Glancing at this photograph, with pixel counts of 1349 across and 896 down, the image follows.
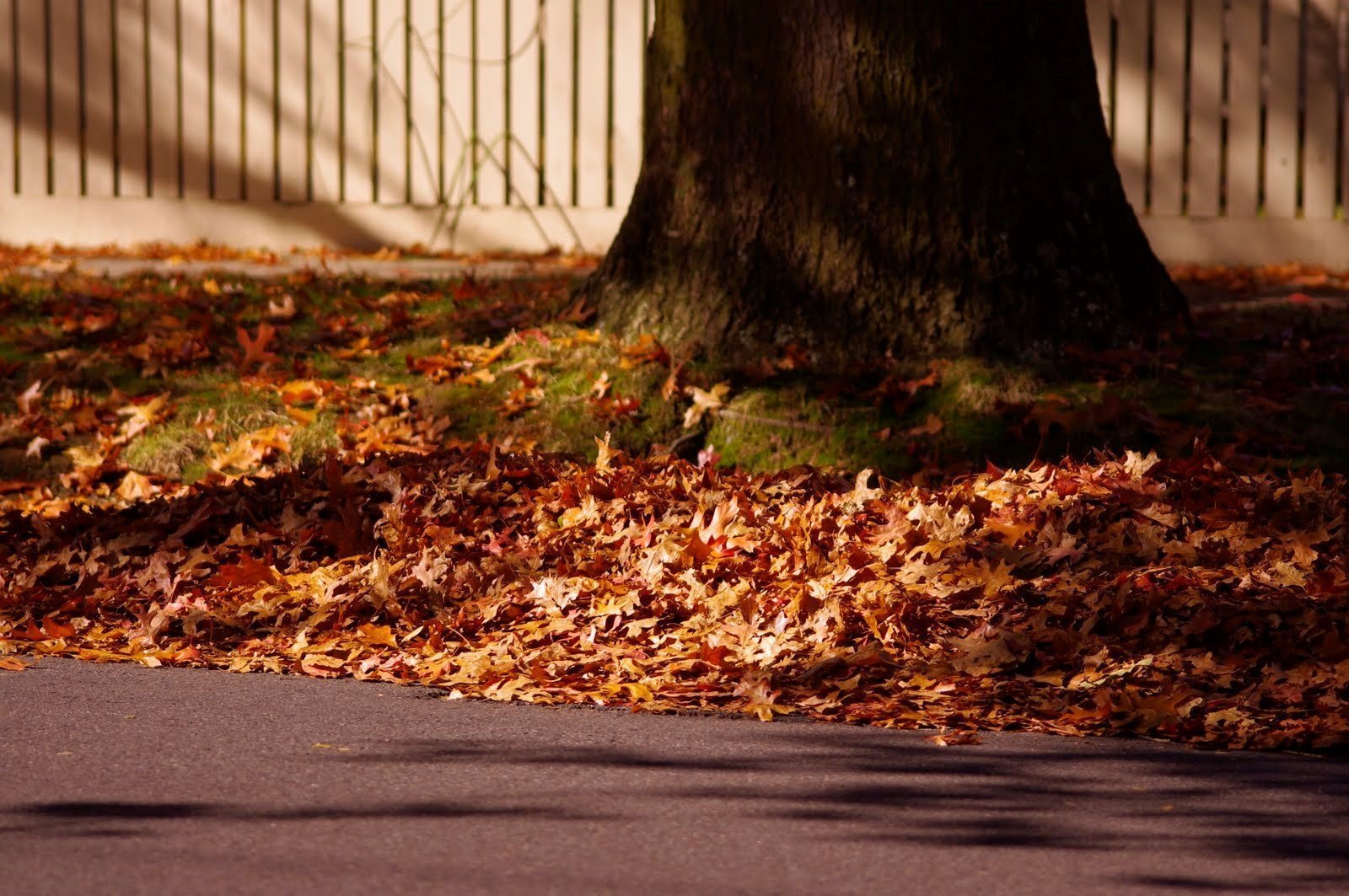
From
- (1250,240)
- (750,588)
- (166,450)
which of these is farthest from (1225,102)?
(166,450)

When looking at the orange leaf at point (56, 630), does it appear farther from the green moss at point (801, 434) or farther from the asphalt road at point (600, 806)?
the green moss at point (801, 434)

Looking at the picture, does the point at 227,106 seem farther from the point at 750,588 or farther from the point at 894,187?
the point at 750,588

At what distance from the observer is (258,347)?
865cm

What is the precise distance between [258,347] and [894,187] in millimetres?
3228

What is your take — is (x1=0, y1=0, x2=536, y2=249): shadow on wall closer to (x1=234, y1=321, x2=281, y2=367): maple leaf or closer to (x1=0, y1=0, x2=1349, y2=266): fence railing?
(x1=0, y1=0, x2=1349, y2=266): fence railing

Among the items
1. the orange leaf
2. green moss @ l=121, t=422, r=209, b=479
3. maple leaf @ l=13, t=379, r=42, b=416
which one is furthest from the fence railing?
the orange leaf

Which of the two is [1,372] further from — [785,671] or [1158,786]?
[1158,786]

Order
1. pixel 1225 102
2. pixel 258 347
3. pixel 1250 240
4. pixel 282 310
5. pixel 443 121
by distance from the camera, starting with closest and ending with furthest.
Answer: pixel 258 347 → pixel 282 310 → pixel 1225 102 → pixel 1250 240 → pixel 443 121

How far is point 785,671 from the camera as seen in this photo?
17.1 feet

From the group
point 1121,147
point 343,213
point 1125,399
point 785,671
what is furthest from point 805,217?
point 343,213

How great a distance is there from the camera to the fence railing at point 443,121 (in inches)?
459

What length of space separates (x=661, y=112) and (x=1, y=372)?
3518 millimetres

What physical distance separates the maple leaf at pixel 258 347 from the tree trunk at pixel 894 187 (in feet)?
6.65

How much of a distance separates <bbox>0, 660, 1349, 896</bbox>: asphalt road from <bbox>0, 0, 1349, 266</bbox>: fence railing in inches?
307
